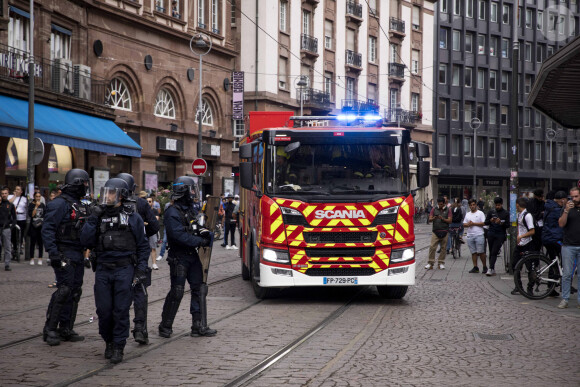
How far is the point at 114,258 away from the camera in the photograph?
322 inches

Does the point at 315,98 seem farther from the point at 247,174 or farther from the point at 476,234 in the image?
the point at 247,174

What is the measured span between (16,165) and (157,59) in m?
11.6

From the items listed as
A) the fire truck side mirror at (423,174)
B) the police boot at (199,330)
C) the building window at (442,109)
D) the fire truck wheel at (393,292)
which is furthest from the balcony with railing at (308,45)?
the police boot at (199,330)

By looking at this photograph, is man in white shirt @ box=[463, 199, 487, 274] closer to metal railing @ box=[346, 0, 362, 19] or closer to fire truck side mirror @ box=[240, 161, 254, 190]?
fire truck side mirror @ box=[240, 161, 254, 190]

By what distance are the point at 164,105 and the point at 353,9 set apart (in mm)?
20548

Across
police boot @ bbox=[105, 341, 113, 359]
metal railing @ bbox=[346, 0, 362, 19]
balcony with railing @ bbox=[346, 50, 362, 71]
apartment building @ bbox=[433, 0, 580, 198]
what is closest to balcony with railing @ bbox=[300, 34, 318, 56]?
balcony with railing @ bbox=[346, 50, 362, 71]

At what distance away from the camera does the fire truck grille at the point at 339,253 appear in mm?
12742

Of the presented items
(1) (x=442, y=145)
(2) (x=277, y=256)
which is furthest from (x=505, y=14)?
(2) (x=277, y=256)

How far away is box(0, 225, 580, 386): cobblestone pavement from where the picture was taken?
A: 290 inches

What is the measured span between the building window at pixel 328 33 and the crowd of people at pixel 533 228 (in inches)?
1158

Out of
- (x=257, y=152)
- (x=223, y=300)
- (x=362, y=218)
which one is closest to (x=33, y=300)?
(x=223, y=300)

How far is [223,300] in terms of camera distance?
44.0 ft

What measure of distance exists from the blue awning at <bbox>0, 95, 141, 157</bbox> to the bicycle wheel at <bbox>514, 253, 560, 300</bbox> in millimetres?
14181

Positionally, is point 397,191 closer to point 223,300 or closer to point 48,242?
point 223,300
